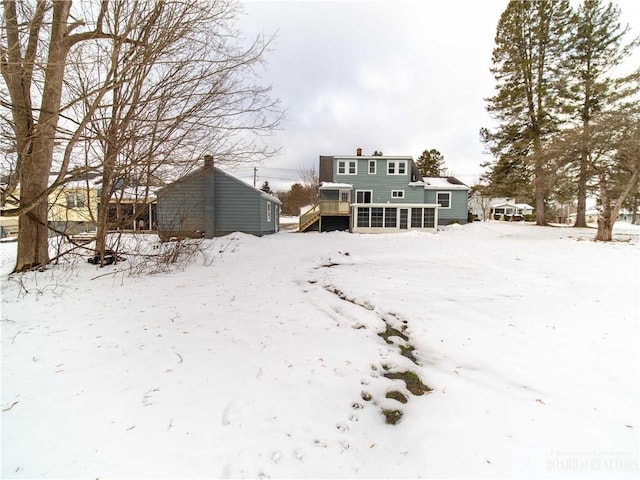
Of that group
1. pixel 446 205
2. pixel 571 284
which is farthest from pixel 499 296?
pixel 446 205

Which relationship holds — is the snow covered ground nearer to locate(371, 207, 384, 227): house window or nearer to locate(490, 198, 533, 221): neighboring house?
locate(371, 207, 384, 227): house window

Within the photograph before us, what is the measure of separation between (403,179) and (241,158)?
54.7ft

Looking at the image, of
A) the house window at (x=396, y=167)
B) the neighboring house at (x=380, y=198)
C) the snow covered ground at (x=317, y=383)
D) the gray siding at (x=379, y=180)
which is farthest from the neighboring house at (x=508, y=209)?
the snow covered ground at (x=317, y=383)

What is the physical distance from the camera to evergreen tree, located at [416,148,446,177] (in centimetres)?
3575

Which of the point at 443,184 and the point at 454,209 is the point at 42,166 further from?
the point at 454,209

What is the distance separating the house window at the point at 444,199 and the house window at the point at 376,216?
6.22m

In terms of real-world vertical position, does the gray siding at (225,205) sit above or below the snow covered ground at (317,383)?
above

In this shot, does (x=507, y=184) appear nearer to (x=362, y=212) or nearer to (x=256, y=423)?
(x=362, y=212)

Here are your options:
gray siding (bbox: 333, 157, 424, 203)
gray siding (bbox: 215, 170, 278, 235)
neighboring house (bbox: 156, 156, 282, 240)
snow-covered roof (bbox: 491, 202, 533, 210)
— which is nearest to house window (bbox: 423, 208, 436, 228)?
gray siding (bbox: 333, 157, 424, 203)

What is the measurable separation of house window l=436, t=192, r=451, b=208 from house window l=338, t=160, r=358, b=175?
7091 mm

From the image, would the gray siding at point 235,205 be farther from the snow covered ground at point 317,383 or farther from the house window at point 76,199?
the snow covered ground at point 317,383

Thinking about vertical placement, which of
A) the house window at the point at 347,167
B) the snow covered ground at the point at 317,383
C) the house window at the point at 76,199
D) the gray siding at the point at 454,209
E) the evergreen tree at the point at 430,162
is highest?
the evergreen tree at the point at 430,162

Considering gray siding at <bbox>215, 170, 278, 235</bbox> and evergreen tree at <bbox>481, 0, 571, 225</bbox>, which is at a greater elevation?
evergreen tree at <bbox>481, 0, 571, 225</bbox>

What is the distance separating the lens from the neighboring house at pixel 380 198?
19.3 metres
